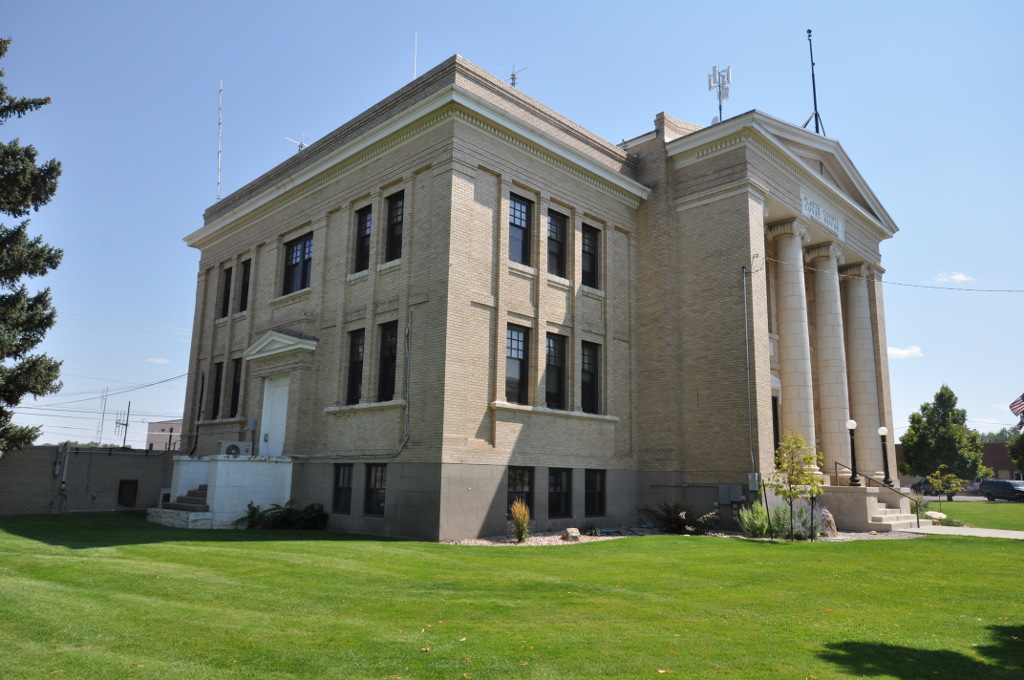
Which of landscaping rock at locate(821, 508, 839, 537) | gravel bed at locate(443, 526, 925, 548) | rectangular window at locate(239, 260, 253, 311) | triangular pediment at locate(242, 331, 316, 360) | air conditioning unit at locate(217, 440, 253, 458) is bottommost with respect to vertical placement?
gravel bed at locate(443, 526, 925, 548)

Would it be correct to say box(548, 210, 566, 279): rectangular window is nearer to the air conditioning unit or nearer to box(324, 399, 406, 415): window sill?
box(324, 399, 406, 415): window sill

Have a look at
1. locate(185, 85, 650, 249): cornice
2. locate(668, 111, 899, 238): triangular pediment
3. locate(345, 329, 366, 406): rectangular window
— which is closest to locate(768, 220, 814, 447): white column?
locate(668, 111, 899, 238): triangular pediment

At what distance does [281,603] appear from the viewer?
9.11m

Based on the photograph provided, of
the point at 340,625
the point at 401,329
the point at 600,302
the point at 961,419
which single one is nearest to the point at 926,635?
the point at 340,625

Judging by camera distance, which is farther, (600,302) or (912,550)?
(600,302)

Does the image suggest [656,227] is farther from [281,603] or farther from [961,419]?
[961,419]

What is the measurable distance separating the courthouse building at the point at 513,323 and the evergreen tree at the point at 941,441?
3681 centimetres

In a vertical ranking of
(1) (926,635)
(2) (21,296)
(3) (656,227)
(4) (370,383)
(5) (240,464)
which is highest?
(3) (656,227)

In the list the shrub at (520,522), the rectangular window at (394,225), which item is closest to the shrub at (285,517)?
the shrub at (520,522)

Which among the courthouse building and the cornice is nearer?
the courthouse building

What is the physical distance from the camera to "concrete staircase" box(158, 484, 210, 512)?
20.1m

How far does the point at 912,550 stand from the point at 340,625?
14.3 metres

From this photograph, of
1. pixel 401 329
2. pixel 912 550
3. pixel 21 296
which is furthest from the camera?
pixel 21 296

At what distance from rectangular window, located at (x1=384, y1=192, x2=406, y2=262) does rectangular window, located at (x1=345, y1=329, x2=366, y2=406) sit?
8.20ft
